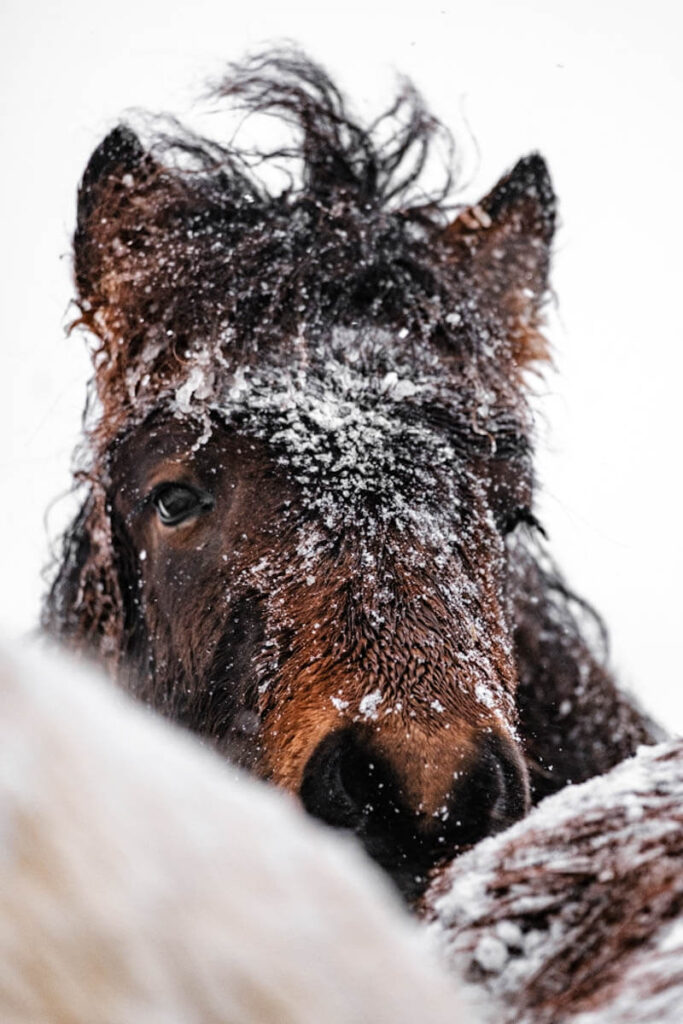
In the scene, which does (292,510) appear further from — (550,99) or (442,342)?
(550,99)

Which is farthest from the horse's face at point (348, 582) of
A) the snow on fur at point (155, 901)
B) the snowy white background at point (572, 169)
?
the snowy white background at point (572, 169)

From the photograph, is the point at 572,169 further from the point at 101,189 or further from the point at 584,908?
the point at 584,908

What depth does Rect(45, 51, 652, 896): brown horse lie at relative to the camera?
190 centimetres

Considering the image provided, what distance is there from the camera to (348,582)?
216 centimetres

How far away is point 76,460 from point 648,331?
21.2 meters

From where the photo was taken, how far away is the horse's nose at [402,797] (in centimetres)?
169

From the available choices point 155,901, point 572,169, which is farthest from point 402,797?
point 572,169

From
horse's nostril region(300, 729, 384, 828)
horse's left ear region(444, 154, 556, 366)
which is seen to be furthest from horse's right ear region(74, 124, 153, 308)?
horse's nostril region(300, 729, 384, 828)

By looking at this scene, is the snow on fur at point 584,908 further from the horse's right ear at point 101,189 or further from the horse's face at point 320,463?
the horse's right ear at point 101,189

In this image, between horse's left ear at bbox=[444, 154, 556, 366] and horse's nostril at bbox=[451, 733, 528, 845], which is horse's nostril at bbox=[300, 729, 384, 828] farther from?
horse's left ear at bbox=[444, 154, 556, 366]

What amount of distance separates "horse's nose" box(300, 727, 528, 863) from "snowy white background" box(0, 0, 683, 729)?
470cm

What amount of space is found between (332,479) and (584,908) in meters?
1.65

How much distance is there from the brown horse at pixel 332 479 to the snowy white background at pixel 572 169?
9.87ft

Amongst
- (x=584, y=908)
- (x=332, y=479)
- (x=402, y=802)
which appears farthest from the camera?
(x=332, y=479)
